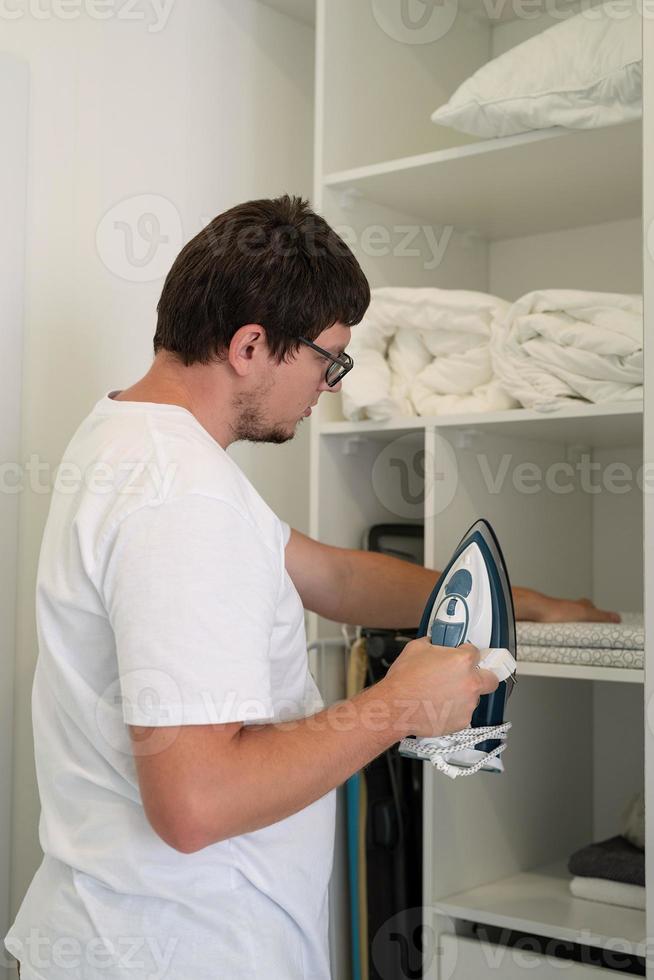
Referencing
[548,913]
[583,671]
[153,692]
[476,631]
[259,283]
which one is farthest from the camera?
[548,913]

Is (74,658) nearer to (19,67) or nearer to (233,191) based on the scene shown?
(19,67)

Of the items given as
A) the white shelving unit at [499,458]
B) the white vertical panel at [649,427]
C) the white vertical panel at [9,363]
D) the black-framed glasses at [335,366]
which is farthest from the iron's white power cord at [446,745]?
the white vertical panel at [9,363]

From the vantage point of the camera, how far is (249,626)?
1018mm

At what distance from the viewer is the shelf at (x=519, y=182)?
1.65 m

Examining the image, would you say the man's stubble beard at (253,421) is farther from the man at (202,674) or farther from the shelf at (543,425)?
the shelf at (543,425)

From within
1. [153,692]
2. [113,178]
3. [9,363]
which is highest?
[113,178]

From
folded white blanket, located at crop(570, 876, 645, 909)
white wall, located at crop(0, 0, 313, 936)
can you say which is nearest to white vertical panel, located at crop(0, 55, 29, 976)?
white wall, located at crop(0, 0, 313, 936)

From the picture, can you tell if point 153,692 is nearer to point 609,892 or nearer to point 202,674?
point 202,674

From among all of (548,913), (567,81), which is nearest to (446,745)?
(548,913)

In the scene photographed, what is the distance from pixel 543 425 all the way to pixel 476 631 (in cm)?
52

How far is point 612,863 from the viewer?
1685mm

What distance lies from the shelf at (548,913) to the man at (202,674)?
0.48 m

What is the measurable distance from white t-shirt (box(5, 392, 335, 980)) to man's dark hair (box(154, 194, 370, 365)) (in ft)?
0.40

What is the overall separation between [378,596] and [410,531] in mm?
356
